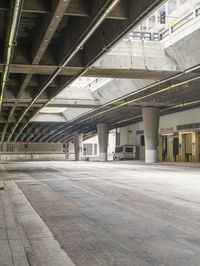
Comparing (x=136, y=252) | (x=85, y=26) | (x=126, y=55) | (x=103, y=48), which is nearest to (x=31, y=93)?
(x=126, y=55)

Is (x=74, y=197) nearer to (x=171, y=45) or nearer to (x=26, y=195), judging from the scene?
(x=26, y=195)

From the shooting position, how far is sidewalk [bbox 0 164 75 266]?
605 centimetres

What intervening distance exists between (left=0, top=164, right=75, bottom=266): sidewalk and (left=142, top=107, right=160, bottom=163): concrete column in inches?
1381

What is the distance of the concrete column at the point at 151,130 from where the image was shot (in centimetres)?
4516

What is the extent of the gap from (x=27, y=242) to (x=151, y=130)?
3893 cm

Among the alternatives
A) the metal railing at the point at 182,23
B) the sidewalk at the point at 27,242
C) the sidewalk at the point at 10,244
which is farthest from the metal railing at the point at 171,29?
the sidewalk at the point at 10,244

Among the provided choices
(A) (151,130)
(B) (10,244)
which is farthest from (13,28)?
(A) (151,130)

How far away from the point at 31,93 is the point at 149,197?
18718mm

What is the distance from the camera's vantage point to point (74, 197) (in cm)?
1408

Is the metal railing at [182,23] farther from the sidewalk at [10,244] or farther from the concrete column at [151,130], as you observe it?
the concrete column at [151,130]

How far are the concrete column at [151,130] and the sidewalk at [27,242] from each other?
115 feet

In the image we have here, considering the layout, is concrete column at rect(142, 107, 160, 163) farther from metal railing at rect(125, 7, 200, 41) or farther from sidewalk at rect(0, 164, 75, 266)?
sidewalk at rect(0, 164, 75, 266)

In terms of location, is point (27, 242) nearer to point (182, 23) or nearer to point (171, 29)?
point (171, 29)

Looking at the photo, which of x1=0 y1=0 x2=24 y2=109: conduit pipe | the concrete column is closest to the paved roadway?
x1=0 y1=0 x2=24 y2=109: conduit pipe
